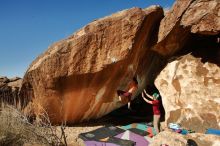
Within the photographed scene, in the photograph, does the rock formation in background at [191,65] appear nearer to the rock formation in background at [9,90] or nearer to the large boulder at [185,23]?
the large boulder at [185,23]

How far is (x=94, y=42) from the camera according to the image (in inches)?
337

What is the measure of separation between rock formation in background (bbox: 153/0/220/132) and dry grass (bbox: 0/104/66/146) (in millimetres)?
2890

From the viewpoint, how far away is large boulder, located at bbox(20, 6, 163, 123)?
8523mm

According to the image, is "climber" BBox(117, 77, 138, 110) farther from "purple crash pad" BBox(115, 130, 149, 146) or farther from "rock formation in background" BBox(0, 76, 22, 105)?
"rock formation in background" BBox(0, 76, 22, 105)

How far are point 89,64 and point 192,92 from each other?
2.62 meters

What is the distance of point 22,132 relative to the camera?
26.5 feet

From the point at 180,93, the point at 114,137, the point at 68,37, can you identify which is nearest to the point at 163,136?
the point at 114,137

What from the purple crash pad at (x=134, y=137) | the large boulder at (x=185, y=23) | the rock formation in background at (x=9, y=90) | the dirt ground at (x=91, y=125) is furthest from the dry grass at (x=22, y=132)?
the large boulder at (x=185, y=23)

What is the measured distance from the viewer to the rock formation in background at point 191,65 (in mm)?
7785

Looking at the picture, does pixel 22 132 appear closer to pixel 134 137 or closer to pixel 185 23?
pixel 134 137

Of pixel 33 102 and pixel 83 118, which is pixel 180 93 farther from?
pixel 33 102

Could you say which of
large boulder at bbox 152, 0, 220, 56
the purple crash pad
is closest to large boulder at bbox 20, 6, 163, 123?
large boulder at bbox 152, 0, 220, 56

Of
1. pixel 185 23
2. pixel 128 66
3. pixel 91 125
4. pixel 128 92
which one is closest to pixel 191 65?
pixel 185 23

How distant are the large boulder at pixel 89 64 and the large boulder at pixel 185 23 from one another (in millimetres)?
415
